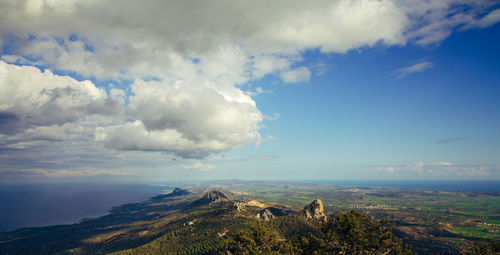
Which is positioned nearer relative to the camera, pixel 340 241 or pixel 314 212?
pixel 340 241

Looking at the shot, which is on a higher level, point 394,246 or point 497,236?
point 394,246

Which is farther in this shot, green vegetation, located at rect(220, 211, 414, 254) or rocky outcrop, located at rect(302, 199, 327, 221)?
rocky outcrop, located at rect(302, 199, 327, 221)

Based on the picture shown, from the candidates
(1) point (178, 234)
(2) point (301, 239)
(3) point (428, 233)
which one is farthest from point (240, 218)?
(3) point (428, 233)

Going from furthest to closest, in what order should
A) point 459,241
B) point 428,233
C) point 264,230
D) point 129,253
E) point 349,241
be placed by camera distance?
point 428,233, point 459,241, point 129,253, point 264,230, point 349,241

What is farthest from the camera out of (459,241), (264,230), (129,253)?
(459,241)

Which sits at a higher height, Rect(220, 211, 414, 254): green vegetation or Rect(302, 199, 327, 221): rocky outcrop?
Rect(220, 211, 414, 254): green vegetation

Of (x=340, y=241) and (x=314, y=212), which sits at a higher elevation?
(x=340, y=241)

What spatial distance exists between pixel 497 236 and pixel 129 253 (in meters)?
274

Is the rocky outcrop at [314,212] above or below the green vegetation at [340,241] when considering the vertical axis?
below

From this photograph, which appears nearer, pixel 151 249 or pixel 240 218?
pixel 151 249

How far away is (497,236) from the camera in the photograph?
7180 inches

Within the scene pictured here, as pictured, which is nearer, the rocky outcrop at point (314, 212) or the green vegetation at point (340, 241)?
the green vegetation at point (340, 241)

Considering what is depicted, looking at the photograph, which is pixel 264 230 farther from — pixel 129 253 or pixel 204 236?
pixel 129 253

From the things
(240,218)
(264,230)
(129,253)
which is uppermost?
(264,230)
